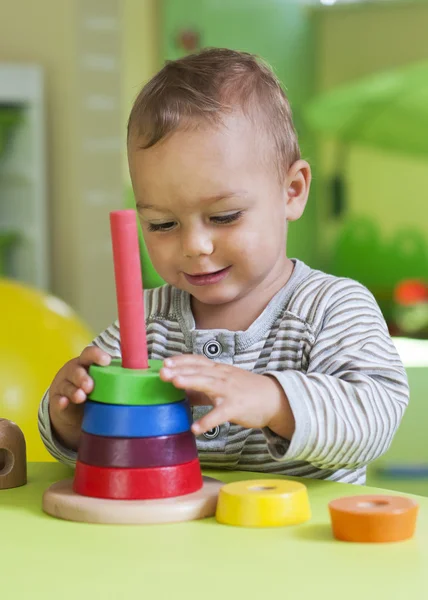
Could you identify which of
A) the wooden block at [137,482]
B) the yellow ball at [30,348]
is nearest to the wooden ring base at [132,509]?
the wooden block at [137,482]

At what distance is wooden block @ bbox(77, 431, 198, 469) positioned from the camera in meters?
0.64

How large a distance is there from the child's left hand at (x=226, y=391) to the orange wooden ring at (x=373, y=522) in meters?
0.10

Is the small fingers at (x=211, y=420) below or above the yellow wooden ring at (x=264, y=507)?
above

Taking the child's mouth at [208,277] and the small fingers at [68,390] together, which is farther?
the child's mouth at [208,277]

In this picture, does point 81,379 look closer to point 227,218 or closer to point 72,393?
point 72,393

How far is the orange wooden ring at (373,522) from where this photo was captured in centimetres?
56

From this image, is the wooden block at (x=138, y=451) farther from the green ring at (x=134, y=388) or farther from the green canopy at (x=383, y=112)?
the green canopy at (x=383, y=112)

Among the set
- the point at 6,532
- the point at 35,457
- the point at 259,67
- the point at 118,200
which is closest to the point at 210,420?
the point at 6,532

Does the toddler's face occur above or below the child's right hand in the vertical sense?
above

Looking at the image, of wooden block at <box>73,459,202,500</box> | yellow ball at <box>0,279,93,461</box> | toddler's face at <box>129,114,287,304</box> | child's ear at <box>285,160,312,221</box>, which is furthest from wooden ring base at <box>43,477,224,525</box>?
yellow ball at <box>0,279,93,461</box>

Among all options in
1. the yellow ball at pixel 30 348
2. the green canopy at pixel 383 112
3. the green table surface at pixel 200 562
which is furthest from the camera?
the green canopy at pixel 383 112

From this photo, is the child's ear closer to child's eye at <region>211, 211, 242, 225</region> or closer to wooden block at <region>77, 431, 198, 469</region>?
child's eye at <region>211, 211, 242, 225</region>

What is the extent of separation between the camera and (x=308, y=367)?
32.2 inches

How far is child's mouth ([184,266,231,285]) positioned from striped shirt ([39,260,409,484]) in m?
0.06
